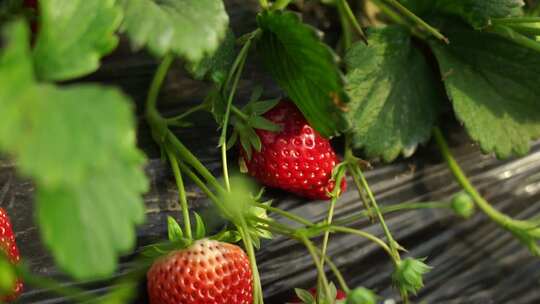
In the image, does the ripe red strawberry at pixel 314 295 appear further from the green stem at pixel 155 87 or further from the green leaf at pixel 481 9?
the green leaf at pixel 481 9

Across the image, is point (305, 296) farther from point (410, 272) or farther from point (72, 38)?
point (72, 38)

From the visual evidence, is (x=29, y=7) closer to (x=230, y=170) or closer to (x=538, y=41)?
(x=230, y=170)

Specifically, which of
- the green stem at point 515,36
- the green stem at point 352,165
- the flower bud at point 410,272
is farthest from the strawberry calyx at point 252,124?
the green stem at point 515,36

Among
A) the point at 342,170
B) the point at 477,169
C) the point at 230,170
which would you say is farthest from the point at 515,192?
the point at 230,170

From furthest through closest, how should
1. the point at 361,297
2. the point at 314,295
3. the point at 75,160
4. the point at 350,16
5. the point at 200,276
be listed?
the point at 350,16 → the point at 314,295 → the point at 200,276 → the point at 361,297 → the point at 75,160

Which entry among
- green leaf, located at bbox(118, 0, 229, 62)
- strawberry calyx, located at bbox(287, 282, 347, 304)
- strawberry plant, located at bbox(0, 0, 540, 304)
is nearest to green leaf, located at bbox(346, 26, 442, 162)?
strawberry plant, located at bbox(0, 0, 540, 304)

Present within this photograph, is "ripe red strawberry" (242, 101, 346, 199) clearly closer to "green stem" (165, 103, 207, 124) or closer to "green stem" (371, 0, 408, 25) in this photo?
"green stem" (165, 103, 207, 124)

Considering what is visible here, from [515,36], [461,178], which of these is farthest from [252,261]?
[515,36]
